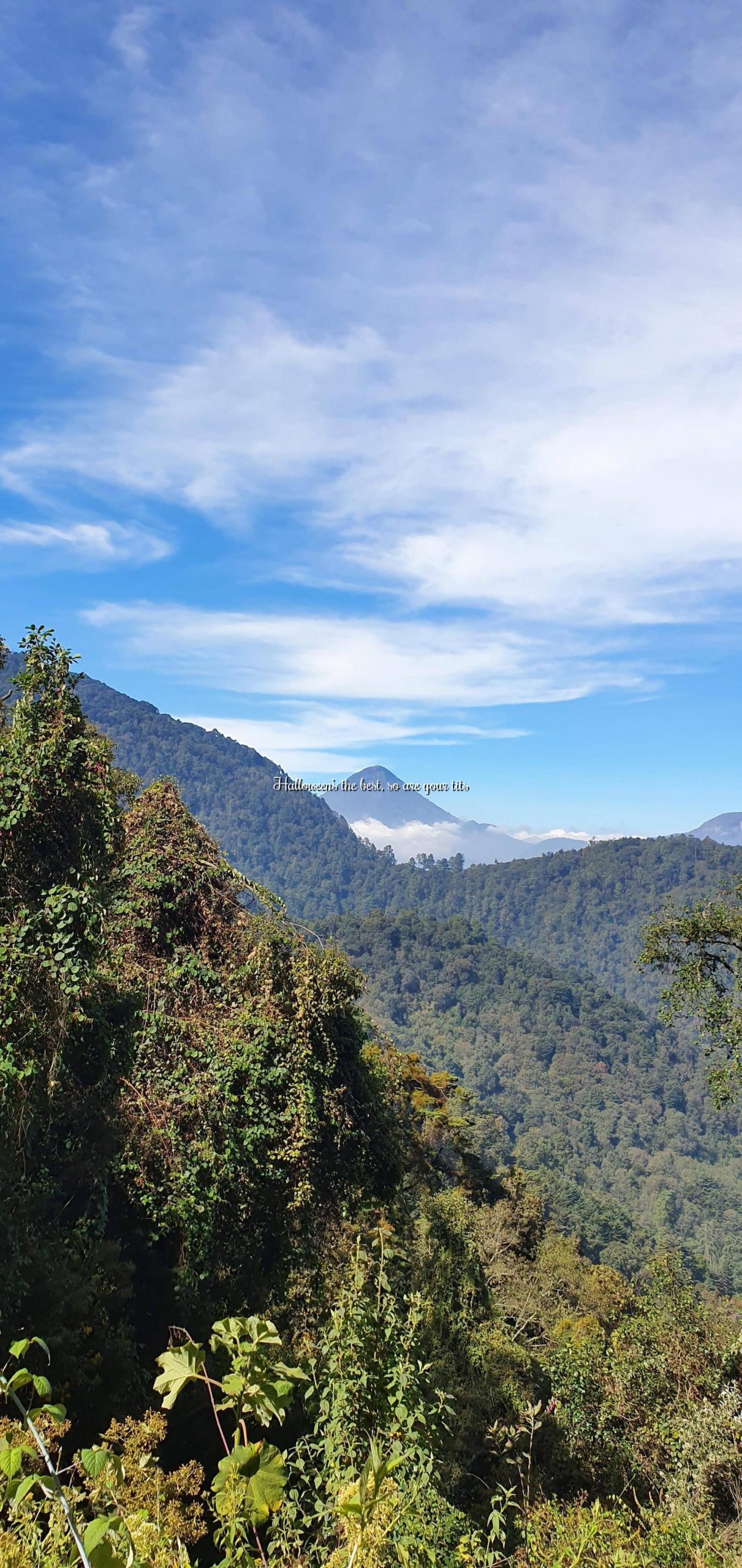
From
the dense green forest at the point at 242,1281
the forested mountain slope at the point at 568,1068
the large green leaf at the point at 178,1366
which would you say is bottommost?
the forested mountain slope at the point at 568,1068

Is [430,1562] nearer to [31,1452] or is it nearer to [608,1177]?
[31,1452]

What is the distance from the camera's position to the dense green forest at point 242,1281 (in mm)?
2922

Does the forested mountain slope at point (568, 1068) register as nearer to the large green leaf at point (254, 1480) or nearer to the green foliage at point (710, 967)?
the green foliage at point (710, 967)

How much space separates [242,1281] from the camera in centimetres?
744

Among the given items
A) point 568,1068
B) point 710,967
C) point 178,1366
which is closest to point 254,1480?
point 178,1366

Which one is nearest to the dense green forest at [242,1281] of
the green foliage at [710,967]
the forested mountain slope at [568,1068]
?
the green foliage at [710,967]

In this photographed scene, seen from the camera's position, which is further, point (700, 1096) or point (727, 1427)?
point (700, 1096)

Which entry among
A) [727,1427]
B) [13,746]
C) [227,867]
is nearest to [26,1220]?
[13,746]

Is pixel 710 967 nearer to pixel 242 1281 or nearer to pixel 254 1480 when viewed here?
pixel 242 1281

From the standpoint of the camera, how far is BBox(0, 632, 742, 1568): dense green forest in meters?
2.92

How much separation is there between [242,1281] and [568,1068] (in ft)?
361

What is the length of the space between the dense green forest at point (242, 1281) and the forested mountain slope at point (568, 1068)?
60831 mm

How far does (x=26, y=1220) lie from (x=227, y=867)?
453 centimetres

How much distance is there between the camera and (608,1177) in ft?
278
